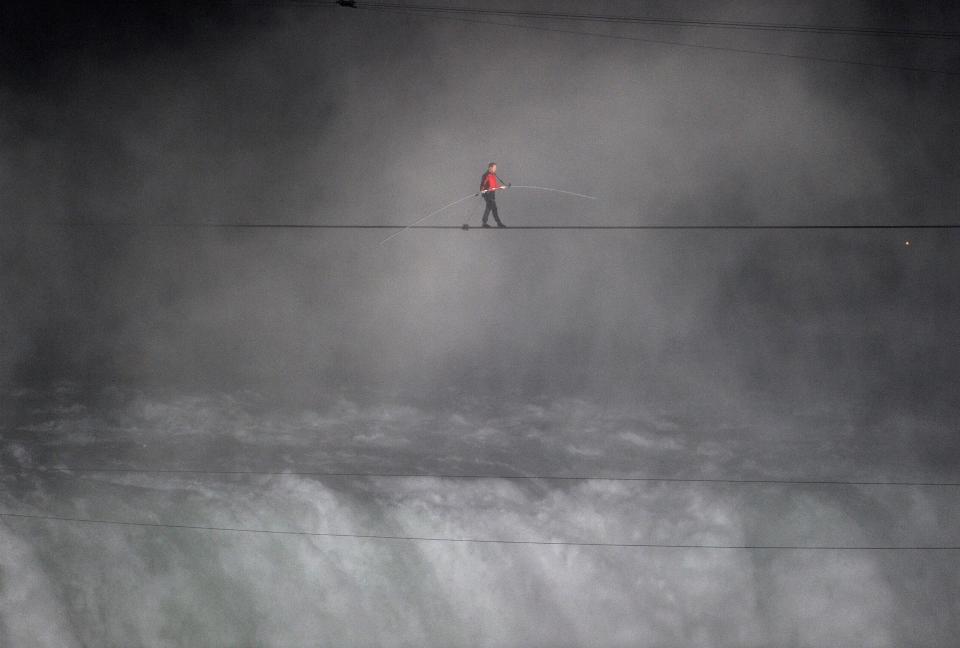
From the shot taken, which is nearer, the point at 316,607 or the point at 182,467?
the point at 182,467

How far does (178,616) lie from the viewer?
2264cm

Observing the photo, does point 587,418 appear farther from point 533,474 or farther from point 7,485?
point 7,485

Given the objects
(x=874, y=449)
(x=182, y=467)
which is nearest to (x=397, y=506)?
(x=182, y=467)

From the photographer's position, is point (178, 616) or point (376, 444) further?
point (178, 616)

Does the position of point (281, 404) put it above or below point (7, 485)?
above

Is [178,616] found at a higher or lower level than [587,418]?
lower

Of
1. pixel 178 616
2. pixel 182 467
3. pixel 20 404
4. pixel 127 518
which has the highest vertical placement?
pixel 20 404

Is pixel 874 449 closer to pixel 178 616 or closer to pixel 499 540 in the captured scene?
pixel 499 540

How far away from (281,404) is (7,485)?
8.00 metres

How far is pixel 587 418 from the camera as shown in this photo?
789 inches

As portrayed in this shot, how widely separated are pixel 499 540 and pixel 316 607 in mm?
6060

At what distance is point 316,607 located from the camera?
2261 centimetres

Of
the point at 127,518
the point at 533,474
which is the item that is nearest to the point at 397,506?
the point at 533,474

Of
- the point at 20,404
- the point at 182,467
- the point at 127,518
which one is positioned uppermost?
the point at 20,404
